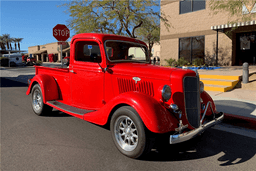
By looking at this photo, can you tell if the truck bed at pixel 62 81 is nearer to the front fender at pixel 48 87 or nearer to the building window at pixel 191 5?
the front fender at pixel 48 87

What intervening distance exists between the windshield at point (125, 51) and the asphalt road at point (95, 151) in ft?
5.11

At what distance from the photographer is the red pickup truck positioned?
3020mm

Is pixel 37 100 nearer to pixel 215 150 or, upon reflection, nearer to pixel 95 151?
pixel 95 151

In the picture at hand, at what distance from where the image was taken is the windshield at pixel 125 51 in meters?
4.14

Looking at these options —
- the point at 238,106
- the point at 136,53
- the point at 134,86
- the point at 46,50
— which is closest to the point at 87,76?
the point at 134,86

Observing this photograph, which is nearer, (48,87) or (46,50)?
(48,87)

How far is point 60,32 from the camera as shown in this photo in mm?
9898

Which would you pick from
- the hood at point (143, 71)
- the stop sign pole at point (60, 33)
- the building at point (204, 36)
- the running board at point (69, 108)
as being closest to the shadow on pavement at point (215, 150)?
the hood at point (143, 71)

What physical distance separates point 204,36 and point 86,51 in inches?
532

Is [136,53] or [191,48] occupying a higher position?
[191,48]

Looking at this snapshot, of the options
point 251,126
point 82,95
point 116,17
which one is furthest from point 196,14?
point 82,95

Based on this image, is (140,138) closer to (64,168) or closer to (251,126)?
(64,168)

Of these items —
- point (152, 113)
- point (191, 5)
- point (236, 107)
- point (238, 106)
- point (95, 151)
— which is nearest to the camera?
point (152, 113)

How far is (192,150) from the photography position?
3479mm
